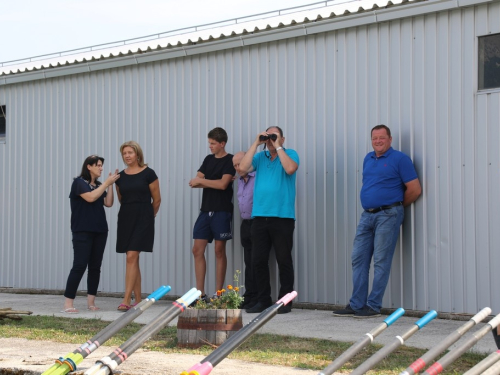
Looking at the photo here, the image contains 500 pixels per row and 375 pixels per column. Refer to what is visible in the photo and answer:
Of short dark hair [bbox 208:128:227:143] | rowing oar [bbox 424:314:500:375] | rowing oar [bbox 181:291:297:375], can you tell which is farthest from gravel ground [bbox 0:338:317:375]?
short dark hair [bbox 208:128:227:143]

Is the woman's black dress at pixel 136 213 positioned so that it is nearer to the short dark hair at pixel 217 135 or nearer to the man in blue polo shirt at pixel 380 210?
the short dark hair at pixel 217 135

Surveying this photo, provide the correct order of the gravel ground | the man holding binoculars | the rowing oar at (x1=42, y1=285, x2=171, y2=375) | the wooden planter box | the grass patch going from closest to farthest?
the rowing oar at (x1=42, y1=285, x2=171, y2=375)
the gravel ground
the grass patch
the wooden planter box
the man holding binoculars

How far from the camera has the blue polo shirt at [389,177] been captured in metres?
8.83

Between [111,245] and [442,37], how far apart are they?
516 centimetres

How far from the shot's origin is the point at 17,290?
41.9 feet

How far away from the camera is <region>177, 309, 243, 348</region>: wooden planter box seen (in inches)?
275

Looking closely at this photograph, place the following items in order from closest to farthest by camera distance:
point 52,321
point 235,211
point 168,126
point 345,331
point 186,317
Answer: point 186,317, point 345,331, point 52,321, point 235,211, point 168,126

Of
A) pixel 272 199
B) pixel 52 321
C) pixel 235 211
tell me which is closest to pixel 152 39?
pixel 235 211

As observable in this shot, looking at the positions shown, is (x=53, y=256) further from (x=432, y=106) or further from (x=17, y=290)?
(x=432, y=106)

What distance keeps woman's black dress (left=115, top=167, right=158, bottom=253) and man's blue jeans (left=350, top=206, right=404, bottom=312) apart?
220 centimetres

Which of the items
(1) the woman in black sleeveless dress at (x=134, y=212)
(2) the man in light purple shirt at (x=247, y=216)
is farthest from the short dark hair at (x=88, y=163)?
(2) the man in light purple shirt at (x=247, y=216)

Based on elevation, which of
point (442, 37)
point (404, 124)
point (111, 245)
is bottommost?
point (111, 245)

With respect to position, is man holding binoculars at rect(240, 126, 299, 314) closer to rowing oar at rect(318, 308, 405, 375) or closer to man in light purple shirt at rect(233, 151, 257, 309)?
man in light purple shirt at rect(233, 151, 257, 309)

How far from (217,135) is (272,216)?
4.21ft
